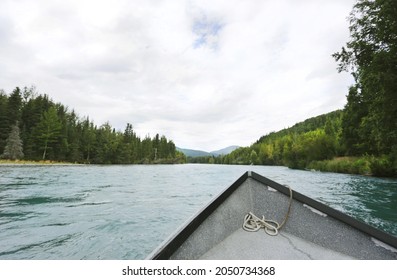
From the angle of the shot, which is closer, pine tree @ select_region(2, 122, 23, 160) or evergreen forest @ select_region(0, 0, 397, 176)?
evergreen forest @ select_region(0, 0, 397, 176)

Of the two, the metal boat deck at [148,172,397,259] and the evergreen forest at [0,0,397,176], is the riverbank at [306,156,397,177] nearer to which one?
the evergreen forest at [0,0,397,176]

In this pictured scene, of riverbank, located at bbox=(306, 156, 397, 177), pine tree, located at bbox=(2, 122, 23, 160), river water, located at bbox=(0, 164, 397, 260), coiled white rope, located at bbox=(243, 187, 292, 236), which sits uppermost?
pine tree, located at bbox=(2, 122, 23, 160)

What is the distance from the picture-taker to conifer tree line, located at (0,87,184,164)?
44.6 metres

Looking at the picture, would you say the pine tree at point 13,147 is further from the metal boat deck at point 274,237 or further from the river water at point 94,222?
the metal boat deck at point 274,237

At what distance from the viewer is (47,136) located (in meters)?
49.4

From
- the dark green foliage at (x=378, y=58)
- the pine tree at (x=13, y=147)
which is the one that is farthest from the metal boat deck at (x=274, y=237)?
the pine tree at (x=13, y=147)

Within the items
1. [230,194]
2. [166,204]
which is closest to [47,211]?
[166,204]

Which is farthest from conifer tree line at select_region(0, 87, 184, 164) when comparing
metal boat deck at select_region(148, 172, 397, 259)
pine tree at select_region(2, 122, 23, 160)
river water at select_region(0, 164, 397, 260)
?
metal boat deck at select_region(148, 172, 397, 259)

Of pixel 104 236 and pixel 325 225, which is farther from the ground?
pixel 325 225
